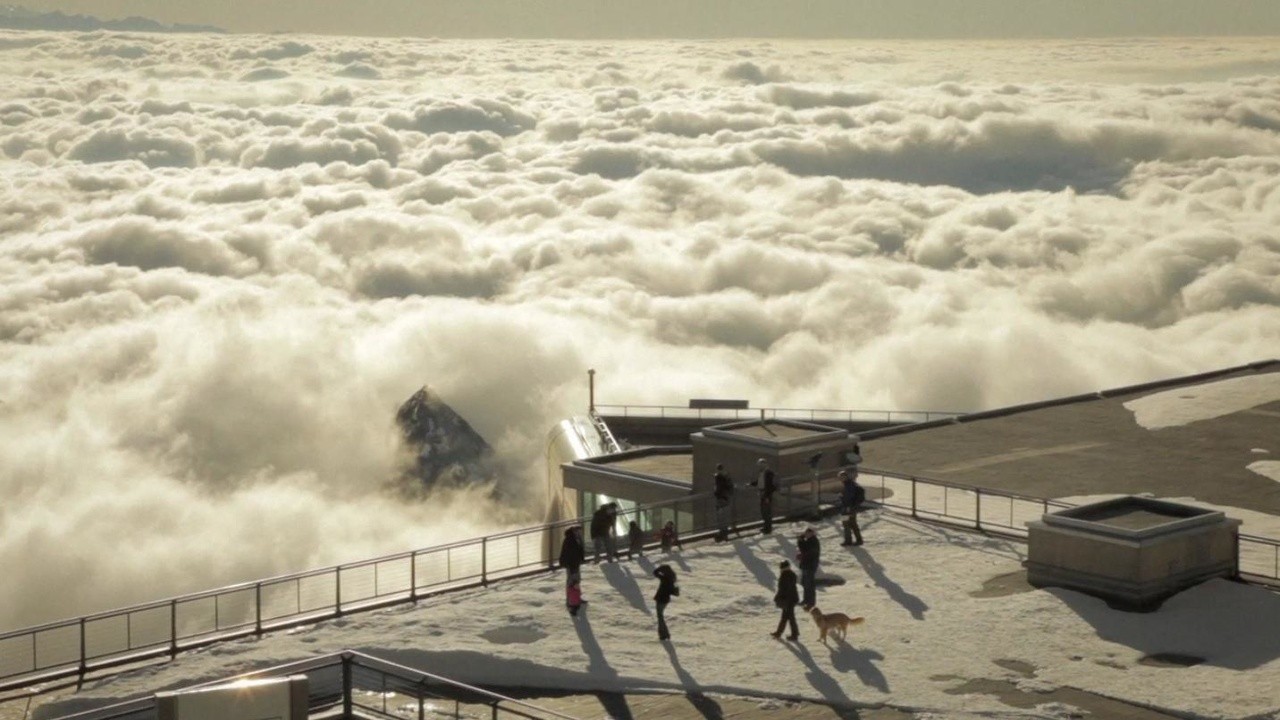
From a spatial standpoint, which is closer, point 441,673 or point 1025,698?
point 1025,698

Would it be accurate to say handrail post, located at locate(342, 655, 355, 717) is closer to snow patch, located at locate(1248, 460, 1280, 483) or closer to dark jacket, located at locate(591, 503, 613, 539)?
dark jacket, located at locate(591, 503, 613, 539)

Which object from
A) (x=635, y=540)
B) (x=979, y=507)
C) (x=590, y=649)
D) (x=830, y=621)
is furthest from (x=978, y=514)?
(x=590, y=649)

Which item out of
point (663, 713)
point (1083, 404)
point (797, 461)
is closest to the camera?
point (663, 713)

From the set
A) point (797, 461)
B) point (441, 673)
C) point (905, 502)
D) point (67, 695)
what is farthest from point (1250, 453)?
point (67, 695)

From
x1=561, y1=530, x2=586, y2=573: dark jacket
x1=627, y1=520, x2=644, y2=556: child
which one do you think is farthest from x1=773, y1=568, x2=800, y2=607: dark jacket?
x1=627, y1=520, x2=644, y2=556: child

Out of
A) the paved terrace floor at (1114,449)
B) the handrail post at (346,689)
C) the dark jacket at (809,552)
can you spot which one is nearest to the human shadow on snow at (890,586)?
the dark jacket at (809,552)

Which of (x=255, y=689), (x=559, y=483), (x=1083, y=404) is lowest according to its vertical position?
(x=559, y=483)

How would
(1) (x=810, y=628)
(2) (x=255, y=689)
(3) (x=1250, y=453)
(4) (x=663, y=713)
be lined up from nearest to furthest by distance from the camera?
1. (2) (x=255, y=689)
2. (4) (x=663, y=713)
3. (1) (x=810, y=628)
4. (3) (x=1250, y=453)

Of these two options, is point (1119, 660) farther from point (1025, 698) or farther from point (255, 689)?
point (255, 689)
